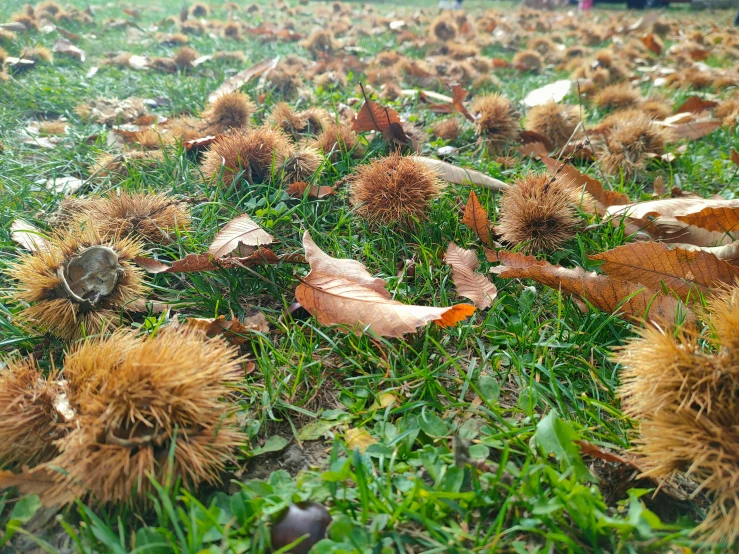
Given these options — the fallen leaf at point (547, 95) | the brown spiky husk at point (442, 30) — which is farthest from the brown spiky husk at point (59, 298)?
the brown spiky husk at point (442, 30)

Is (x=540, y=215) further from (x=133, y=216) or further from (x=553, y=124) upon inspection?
(x=133, y=216)

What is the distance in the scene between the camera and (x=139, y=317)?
1676mm

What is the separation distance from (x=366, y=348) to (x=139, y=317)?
0.82 meters

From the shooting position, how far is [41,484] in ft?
3.53

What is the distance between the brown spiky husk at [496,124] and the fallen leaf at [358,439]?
2.04 m

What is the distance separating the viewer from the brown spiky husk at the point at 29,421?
1069 mm

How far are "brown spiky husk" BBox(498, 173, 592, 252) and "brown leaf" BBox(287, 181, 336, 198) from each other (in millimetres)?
809

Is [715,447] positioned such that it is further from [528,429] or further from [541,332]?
[541,332]

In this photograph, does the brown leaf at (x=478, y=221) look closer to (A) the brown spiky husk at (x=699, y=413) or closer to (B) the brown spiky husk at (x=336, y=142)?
(B) the brown spiky husk at (x=336, y=142)

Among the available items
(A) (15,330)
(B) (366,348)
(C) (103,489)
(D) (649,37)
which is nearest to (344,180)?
(B) (366,348)

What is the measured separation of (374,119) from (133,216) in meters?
1.29

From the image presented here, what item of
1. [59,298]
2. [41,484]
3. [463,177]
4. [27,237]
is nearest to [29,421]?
[41,484]

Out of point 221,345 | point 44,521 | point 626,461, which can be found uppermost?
point 221,345

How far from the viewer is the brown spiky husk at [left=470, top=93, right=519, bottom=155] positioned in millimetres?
2750
